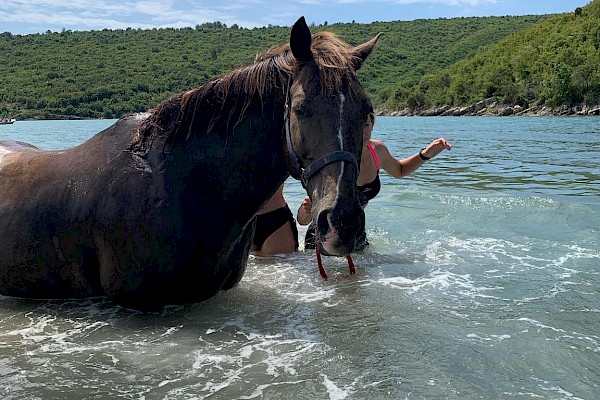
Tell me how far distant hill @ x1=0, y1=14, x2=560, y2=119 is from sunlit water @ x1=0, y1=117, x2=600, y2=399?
38.1 meters

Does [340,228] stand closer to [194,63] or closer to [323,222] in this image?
[323,222]

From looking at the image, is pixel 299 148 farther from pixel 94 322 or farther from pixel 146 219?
pixel 94 322

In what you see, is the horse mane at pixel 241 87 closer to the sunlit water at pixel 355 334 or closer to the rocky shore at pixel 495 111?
the sunlit water at pixel 355 334

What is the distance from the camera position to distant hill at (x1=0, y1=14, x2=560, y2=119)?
202ft

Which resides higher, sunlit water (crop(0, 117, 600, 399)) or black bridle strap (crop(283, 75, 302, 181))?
black bridle strap (crop(283, 75, 302, 181))

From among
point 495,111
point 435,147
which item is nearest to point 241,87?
point 435,147

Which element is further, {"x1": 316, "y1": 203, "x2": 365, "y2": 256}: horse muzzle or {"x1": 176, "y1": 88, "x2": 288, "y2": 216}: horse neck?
{"x1": 176, "y1": 88, "x2": 288, "y2": 216}: horse neck

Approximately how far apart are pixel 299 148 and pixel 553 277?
264 cm

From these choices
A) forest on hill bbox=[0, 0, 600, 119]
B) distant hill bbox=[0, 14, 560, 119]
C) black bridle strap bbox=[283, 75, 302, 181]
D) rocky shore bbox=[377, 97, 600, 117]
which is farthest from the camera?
distant hill bbox=[0, 14, 560, 119]

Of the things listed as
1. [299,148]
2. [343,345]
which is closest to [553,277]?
[343,345]

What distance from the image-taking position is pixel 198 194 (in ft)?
11.2

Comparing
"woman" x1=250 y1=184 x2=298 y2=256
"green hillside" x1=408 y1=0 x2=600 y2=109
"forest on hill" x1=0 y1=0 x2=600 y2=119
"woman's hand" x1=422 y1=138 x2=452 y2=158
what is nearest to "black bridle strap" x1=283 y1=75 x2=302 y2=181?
"woman" x1=250 y1=184 x2=298 y2=256

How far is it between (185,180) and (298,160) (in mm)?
827

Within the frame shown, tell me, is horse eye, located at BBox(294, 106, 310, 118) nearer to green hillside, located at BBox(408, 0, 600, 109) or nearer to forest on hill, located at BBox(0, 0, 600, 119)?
forest on hill, located at BBox(0, 0, 600, 119)
